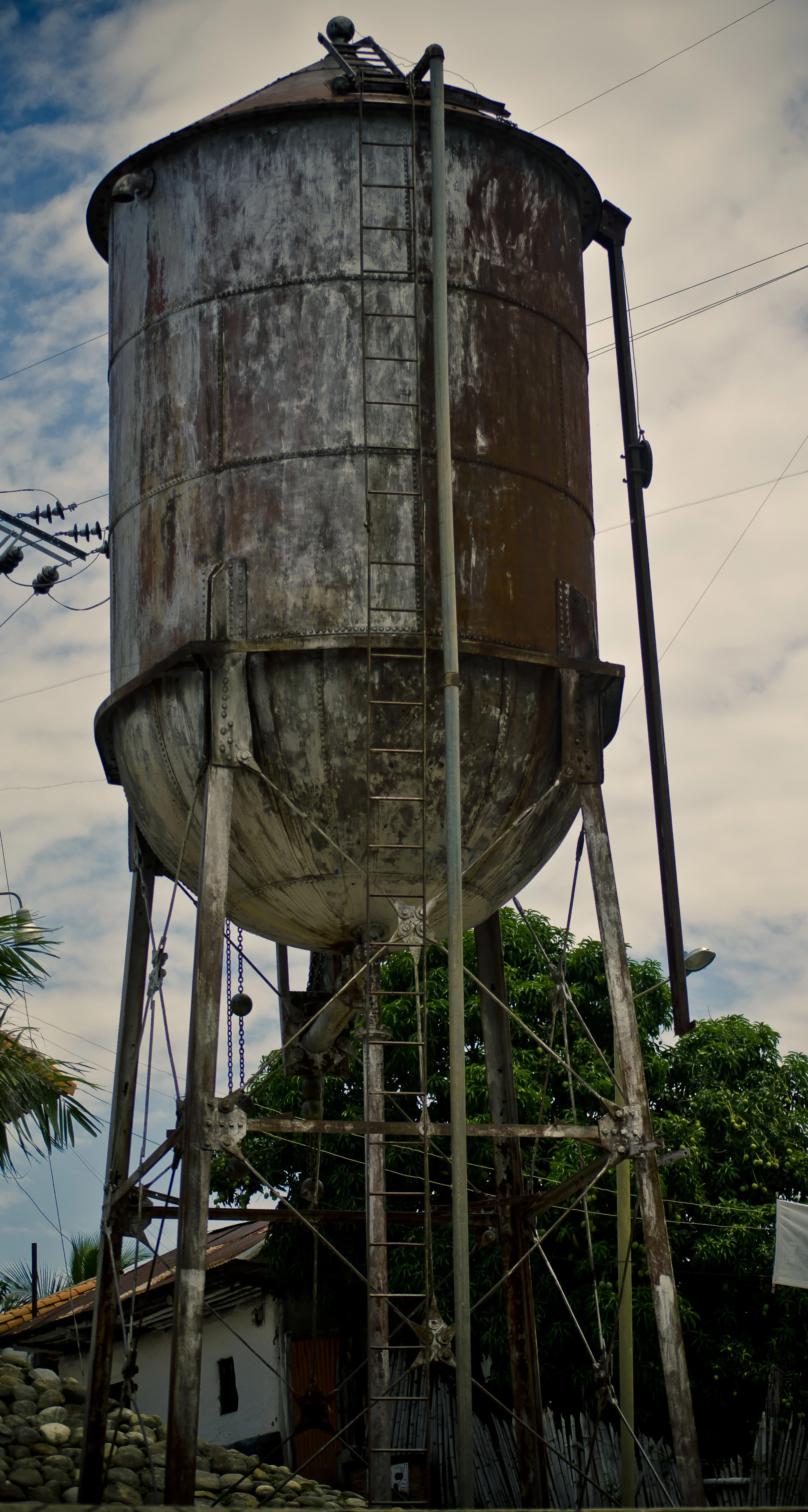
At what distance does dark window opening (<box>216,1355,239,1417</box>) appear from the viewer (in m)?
23.5

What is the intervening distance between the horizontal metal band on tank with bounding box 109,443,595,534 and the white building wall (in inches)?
606

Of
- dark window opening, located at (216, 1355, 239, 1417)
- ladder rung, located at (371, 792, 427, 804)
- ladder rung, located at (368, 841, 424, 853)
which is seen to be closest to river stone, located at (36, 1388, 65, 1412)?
ladder rung, located at (368, 841, 424, 853)

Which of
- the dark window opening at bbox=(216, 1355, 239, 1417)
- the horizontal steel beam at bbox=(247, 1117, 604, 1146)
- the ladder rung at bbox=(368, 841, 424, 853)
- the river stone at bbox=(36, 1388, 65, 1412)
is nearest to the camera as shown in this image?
the horizontal steel beam at bbox=(247, 1117, 604, 1146)

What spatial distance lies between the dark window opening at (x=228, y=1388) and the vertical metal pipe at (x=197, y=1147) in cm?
1467

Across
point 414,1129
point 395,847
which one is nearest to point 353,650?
point 395,847

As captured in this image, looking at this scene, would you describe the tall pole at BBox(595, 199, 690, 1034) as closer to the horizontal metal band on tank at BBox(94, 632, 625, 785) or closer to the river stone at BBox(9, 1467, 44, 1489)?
the horizontal metal band on tank at BBox(94, 632, 625, 785)

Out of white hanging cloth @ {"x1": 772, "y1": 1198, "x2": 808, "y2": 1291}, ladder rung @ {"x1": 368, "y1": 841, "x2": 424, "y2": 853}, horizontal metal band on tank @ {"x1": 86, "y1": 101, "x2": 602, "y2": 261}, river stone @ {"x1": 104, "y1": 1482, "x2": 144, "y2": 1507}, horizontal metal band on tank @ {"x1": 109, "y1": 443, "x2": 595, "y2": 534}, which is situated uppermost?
horizontal metal band on tank @ {"x1": 86, "y1": 101, "x2": 602, "y2": 261}

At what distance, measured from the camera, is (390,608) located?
34.2 feet

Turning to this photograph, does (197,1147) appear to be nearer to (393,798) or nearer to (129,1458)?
(393,798)

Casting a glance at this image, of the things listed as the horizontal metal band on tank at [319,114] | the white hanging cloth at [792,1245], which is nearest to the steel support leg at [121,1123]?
the horizontal metal band on tank at [319,114]

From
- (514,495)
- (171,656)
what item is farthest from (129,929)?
(514,495)

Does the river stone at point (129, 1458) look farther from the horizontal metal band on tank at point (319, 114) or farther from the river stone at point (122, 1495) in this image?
the horizontal metal band on tank at point (319, 114)

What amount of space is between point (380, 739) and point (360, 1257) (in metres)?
13.1

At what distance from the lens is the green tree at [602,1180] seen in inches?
741
